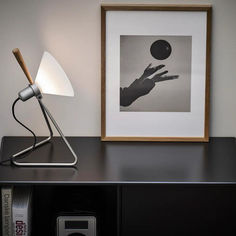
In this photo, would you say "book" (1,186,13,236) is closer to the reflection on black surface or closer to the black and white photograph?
the reflection on black surface

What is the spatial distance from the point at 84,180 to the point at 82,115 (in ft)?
1.49

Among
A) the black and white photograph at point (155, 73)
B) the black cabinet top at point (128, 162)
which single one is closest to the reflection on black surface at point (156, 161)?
the black cabinet top at point (128, 162)

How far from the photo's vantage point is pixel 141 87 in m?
1.60

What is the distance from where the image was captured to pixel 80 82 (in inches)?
63.6

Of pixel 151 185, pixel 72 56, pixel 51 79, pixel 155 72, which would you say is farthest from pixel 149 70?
pixel 151 185

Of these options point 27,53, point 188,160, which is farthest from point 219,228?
point 27,53

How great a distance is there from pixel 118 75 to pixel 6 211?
629 millimetres

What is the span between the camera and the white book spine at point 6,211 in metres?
1.27

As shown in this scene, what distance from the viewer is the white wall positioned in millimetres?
1566

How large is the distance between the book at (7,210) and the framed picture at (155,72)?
46 cm

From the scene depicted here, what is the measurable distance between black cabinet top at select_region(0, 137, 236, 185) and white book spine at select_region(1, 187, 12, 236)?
0.17 feet

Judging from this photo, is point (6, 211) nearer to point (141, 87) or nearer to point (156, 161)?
point (156, 161)

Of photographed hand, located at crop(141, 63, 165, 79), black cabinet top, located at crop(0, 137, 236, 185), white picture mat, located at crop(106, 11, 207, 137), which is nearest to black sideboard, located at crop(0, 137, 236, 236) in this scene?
black cabinet top, located at crop(0, 137, 236, 185)

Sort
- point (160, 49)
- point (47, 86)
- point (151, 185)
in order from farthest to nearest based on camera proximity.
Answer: point (160, 49), point (47, 86), point (151, 185)
